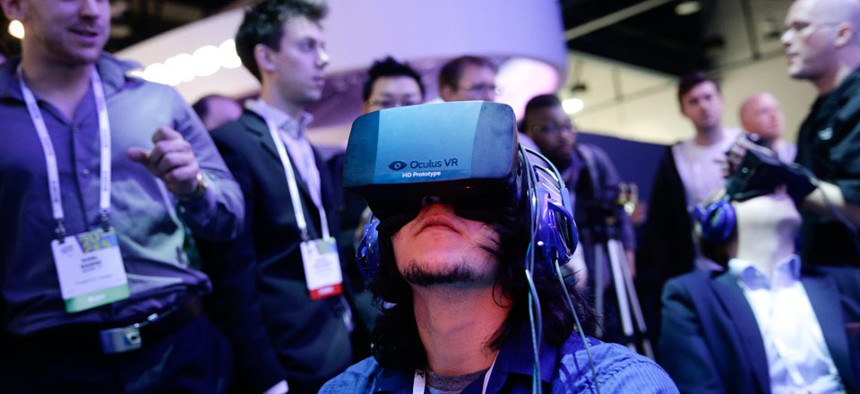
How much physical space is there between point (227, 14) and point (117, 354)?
284cm

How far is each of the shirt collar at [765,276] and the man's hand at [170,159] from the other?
151 cm

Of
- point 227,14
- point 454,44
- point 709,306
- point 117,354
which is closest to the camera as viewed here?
point 117,354

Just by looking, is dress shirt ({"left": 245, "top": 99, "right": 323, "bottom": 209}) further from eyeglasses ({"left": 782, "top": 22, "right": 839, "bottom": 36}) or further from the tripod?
eyeglasses ({"left": 782, "top": 22, "right": 839, "bottom": 36})

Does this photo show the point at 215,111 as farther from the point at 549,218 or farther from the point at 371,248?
the point at 549,218

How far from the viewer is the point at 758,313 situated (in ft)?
6.49

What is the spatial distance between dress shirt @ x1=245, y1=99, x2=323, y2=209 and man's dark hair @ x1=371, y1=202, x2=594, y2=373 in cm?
91

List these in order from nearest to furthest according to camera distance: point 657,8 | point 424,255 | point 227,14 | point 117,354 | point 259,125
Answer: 1. point 424,255
2. point 117,354
3. point 259,125
4. point 227,14
5. point 657,8

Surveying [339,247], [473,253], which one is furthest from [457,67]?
[473,253]

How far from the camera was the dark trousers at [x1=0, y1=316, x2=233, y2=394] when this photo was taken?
1541 millimetres

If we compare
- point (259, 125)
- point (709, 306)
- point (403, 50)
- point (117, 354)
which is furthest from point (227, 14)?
point (709, 306)

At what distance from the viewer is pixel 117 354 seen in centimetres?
158

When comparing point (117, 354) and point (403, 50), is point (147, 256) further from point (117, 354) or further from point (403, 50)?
point (403, 50)

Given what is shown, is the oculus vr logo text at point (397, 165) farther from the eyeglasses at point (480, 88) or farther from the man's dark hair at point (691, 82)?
the man's dark hair at point (691, 82)

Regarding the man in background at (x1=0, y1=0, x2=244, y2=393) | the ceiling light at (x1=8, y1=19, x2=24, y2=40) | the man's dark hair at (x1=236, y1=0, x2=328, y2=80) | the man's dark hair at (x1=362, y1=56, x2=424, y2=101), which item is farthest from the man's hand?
the man's dark hair at (x1=362, y1=56, x2=424, y2=101)
